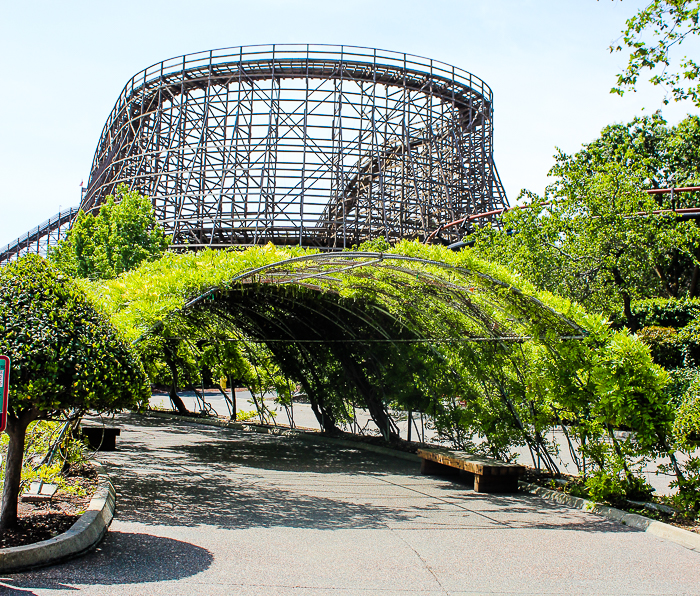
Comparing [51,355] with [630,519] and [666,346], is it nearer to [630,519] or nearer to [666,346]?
[630,519]

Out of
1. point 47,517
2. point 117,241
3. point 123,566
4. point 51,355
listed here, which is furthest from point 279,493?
point 117,241

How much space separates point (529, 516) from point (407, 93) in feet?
80.9

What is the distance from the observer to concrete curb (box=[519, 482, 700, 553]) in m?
7.11

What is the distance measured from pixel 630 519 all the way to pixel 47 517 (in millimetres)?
6658

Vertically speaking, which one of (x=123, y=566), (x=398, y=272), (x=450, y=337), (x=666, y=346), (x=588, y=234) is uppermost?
(x=588, y=234)

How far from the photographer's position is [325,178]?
2791 centimetres

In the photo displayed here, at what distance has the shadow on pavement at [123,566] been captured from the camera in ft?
16.9

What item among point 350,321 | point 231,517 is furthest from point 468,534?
point 350,321

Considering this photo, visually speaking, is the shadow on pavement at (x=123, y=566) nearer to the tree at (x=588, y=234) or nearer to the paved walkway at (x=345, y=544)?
the paved walkway at (x=345, y=544)

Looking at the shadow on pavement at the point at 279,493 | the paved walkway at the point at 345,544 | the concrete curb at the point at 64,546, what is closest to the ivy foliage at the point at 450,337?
the shadow on pavement at the point at 279,493

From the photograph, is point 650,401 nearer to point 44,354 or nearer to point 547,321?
point 547,321

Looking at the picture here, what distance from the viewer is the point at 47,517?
263 inches

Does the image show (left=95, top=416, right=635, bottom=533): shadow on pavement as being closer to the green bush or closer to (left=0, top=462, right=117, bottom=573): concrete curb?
(left=0, top=462, right=117, bottom=573): concrete curb

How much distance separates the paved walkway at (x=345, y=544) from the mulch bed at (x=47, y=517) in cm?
44
